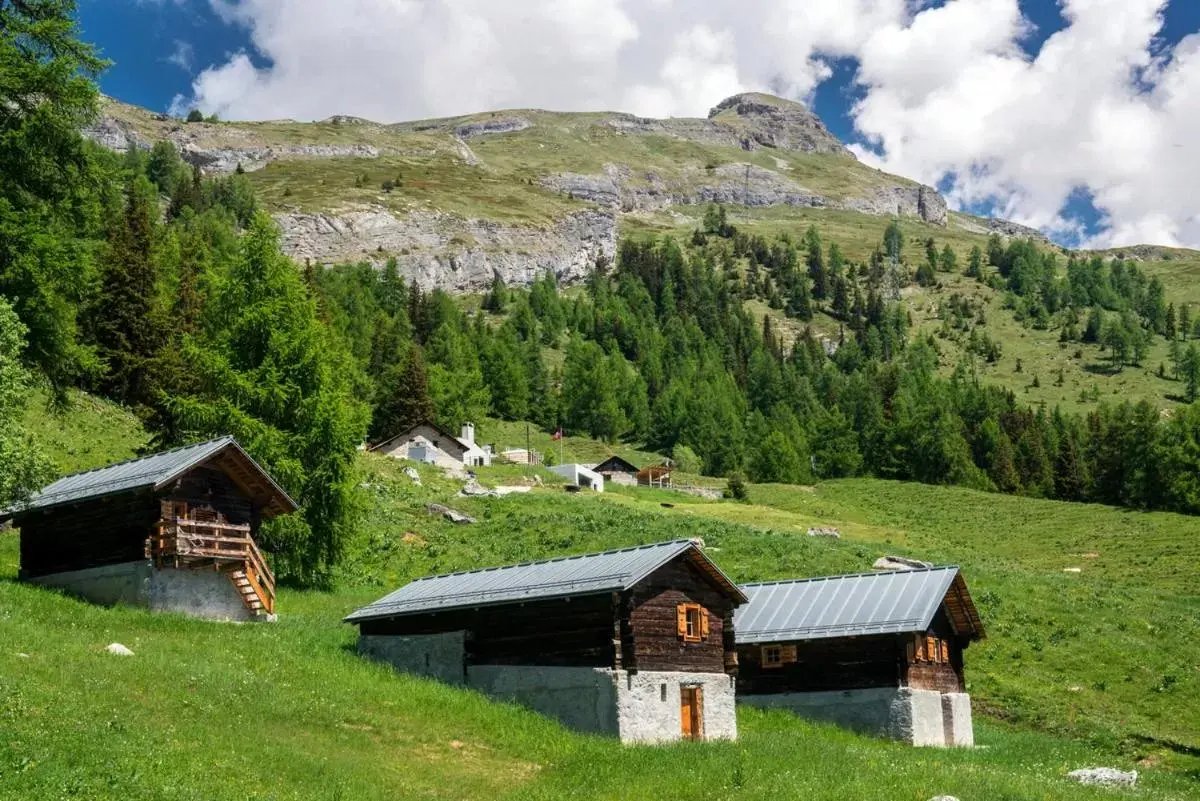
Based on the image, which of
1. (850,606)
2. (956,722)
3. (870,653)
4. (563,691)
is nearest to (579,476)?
(850,606)

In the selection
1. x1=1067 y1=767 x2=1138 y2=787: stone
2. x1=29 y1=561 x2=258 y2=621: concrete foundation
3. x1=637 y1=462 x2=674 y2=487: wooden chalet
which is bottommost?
x1=1067 y1=767 x2=1138 y2=787: stone

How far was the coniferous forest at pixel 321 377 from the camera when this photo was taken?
34531 millimetres

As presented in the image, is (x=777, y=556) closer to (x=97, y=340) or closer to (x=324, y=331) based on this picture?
(x=324, y=331)

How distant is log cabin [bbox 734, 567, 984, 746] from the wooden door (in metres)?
6.79

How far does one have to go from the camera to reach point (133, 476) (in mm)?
34625

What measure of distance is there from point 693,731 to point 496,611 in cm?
651

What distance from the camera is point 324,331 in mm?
43875

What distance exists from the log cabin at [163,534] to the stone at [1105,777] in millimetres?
24161

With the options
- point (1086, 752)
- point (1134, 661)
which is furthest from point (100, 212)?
point (1134, 661)

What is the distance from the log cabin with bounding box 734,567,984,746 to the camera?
3597 centimetres

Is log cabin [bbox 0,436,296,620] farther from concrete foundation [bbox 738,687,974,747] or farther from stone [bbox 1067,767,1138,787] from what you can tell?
stone [bbox 1067,767,1138,787]

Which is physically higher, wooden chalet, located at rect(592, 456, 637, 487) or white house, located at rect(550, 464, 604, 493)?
wooden chalet, located at rect(592, 456, 637, 487)

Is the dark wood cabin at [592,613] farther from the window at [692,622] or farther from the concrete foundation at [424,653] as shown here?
the concrete foundation at [424,653]

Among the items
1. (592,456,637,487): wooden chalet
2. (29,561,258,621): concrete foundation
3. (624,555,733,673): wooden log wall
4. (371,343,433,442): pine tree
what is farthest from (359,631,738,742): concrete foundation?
(592,456,637,487): wooden chalet
